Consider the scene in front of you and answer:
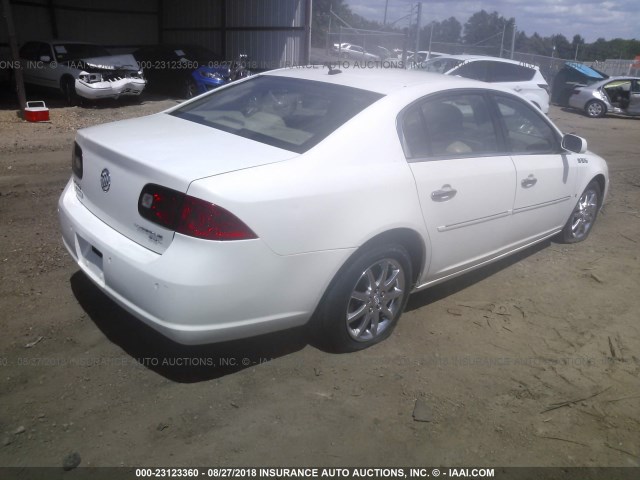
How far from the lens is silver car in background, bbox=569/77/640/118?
1773 centimetres

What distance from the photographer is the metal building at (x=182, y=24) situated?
1662 centimetres

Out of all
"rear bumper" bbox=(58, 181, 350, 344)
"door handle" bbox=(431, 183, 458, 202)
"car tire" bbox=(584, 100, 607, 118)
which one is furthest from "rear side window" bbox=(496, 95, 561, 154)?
"car tire" bbox=(584, 100, 607, 118)

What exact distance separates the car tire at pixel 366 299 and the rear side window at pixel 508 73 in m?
11.0

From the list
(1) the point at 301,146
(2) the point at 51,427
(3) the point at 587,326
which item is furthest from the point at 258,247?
(3) the point at 587,326

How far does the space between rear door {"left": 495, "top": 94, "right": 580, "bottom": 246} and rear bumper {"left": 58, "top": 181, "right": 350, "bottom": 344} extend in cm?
190

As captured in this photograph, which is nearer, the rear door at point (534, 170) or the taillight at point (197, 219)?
the taillight at point (197, 219)

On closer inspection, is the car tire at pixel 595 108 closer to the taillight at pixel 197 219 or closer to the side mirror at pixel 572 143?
the side mirror at pixel 572 143

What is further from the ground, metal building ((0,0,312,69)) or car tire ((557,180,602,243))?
metal building ((0,0,312,69))

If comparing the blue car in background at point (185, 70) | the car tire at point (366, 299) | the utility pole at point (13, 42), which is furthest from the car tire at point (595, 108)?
the car tire at point (366, 299)

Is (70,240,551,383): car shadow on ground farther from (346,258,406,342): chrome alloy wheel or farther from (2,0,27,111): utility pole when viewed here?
(2,0,27,111): utility pole

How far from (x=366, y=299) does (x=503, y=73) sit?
11.7 meters

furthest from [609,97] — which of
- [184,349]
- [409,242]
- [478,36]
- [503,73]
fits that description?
[478,36]

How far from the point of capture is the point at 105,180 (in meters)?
3.05

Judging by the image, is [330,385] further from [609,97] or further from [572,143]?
[609,97]
